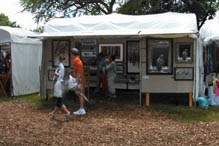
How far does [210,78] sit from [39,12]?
20079 millimetres

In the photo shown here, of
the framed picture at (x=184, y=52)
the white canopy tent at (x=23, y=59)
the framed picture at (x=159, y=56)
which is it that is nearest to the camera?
the framed picture at (x=184, y=52)

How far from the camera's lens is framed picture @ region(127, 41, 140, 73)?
20320 millimetres

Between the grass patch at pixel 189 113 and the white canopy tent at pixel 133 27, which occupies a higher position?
the white canopy tent at pixel 133 27

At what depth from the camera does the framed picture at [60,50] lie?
19625mm

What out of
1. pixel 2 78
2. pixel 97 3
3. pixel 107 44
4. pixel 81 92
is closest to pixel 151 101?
pixel 107 44

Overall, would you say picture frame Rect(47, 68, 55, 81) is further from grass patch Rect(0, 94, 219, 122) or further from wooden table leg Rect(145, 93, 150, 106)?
wooden table leg Rect(145, 93, 150, 106)

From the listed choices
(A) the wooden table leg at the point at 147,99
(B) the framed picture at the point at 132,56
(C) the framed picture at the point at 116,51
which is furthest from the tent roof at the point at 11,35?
(A) the wooden table leg at the point at 147,99

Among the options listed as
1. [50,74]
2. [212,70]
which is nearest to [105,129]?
[50,74]

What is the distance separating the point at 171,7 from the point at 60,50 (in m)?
17.0

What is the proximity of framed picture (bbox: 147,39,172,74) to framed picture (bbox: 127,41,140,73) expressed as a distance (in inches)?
78.9

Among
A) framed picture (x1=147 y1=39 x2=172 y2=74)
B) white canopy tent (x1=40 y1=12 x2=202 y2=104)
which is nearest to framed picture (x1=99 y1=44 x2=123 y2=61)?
white canopy tent (x1=40 y1=12 x2=202 y2=104)

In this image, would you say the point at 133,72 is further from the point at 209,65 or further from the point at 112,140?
the point at 112,140

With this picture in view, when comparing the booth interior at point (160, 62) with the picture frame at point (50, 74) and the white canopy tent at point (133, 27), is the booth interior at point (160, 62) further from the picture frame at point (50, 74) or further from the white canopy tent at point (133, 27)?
the white canopy tent at point (133, 27)

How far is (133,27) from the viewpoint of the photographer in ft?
59.3
